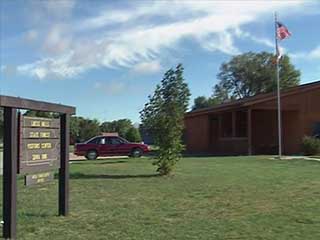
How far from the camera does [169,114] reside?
19.0 metres

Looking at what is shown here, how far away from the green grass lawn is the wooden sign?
931 millimetres

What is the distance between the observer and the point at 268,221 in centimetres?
945

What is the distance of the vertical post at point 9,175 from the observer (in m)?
7.95

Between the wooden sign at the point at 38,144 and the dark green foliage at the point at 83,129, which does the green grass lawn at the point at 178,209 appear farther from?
the dark green foliage at the point at 83,129

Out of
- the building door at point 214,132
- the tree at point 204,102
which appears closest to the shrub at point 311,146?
the building door at point 214,132

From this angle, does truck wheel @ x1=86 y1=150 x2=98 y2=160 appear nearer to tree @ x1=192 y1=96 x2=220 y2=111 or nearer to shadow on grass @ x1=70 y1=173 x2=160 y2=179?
shadow on grass @ x1=70 y1=173 x2=160 y2=179

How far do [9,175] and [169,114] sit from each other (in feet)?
36.8

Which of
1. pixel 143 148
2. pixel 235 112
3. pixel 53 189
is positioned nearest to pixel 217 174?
pixel 53 189

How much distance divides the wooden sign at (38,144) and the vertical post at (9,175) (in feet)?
1.05

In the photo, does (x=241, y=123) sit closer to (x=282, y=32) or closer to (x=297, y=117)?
(x=297, y=117)

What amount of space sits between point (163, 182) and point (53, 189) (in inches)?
128

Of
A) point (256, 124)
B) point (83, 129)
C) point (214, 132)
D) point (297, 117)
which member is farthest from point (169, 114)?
point (83, 129)

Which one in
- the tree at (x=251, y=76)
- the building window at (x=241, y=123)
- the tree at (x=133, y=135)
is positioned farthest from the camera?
the tree at (x=251, y=76)

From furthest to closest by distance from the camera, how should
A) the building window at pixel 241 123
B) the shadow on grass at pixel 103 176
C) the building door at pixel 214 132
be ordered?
the building door at pixel 214 132, the building window at pixel 241 123, the shadow on grass at pixel 103 176
